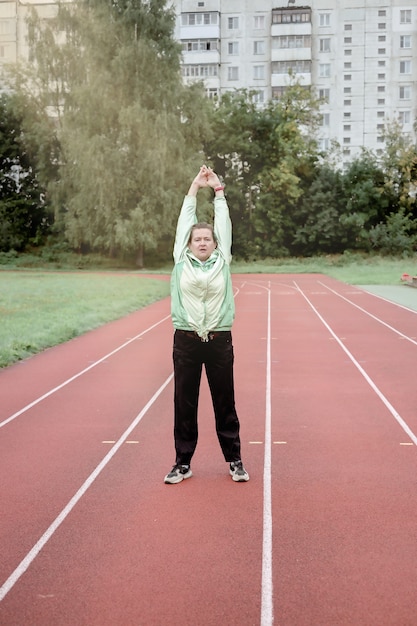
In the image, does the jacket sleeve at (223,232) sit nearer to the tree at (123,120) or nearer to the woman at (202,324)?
the woman at (202,324)

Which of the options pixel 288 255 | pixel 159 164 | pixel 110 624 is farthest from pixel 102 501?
pixel 288 255

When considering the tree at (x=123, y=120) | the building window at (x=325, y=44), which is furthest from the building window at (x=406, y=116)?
the tree at (x=123, y=120)

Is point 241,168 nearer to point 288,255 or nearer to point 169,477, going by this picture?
point 288,255

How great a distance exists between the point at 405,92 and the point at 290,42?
39.9 ft

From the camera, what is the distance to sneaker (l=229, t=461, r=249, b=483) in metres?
4.78

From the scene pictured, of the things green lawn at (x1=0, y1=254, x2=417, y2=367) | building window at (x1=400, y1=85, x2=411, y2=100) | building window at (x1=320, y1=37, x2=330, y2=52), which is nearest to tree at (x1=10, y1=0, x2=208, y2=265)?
green lawn at (x1=0, y1=254, x2=417, y2=367)

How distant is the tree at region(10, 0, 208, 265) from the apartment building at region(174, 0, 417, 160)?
25456 mm

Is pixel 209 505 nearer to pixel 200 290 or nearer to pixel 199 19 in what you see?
pixel 200 290

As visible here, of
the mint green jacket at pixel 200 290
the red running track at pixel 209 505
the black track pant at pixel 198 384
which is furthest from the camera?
the black track pant at pixel 198 384

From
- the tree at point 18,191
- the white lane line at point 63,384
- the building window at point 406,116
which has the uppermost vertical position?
the building window at point 406,116

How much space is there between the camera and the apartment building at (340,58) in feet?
213

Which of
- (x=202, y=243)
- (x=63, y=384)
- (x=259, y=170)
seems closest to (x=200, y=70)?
(x=259, y=170)

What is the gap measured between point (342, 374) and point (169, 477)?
4.70 metres

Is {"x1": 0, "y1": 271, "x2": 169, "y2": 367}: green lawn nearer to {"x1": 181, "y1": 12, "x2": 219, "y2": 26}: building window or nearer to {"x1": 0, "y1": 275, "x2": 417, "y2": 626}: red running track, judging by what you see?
{"x1": 0, "y1": 275, "x2": 417, "y2": 626}: red running track
